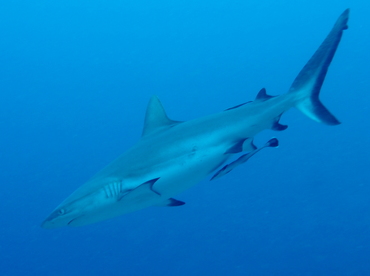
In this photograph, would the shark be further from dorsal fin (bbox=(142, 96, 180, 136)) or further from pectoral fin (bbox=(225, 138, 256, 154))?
dorsal fin (bbox=(142, 96, 180, 136))

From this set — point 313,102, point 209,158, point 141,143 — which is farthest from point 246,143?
point 141,143

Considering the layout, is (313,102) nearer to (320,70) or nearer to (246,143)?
(320,70)

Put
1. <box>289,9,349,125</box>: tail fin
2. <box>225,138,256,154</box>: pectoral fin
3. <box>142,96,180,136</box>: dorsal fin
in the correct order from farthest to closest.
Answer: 1. <box>142,96,180,136</box>: dorsal fin
2. <box>289,9,349,125</box>: tail fin
3. <box>225,138,256,154</box>: pectoral fin

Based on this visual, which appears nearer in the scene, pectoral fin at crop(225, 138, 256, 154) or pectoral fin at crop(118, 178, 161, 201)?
pectoral fin at crop(118, 178, 161, 201)

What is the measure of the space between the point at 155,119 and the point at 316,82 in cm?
144

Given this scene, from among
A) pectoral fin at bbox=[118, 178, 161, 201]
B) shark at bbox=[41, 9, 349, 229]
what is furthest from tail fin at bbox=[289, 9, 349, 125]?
pectoral fin at bbox=[118, 178, 161, 201]

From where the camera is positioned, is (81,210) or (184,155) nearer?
(81,210)

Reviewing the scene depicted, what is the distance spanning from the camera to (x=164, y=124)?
143 inches

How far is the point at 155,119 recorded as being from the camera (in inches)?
143

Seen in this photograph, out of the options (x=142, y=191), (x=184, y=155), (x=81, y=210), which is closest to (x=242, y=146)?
(x=184, y=155)

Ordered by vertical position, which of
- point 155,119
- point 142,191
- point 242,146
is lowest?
point 142,191

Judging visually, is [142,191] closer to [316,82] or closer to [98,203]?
[98,203]

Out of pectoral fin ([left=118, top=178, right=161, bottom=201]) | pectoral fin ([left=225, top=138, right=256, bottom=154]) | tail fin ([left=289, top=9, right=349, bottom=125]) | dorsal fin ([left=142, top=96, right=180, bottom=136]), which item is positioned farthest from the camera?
dorsal fin ([left=142, top=96, right=180, bottom=136])

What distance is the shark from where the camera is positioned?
9.55 feet
